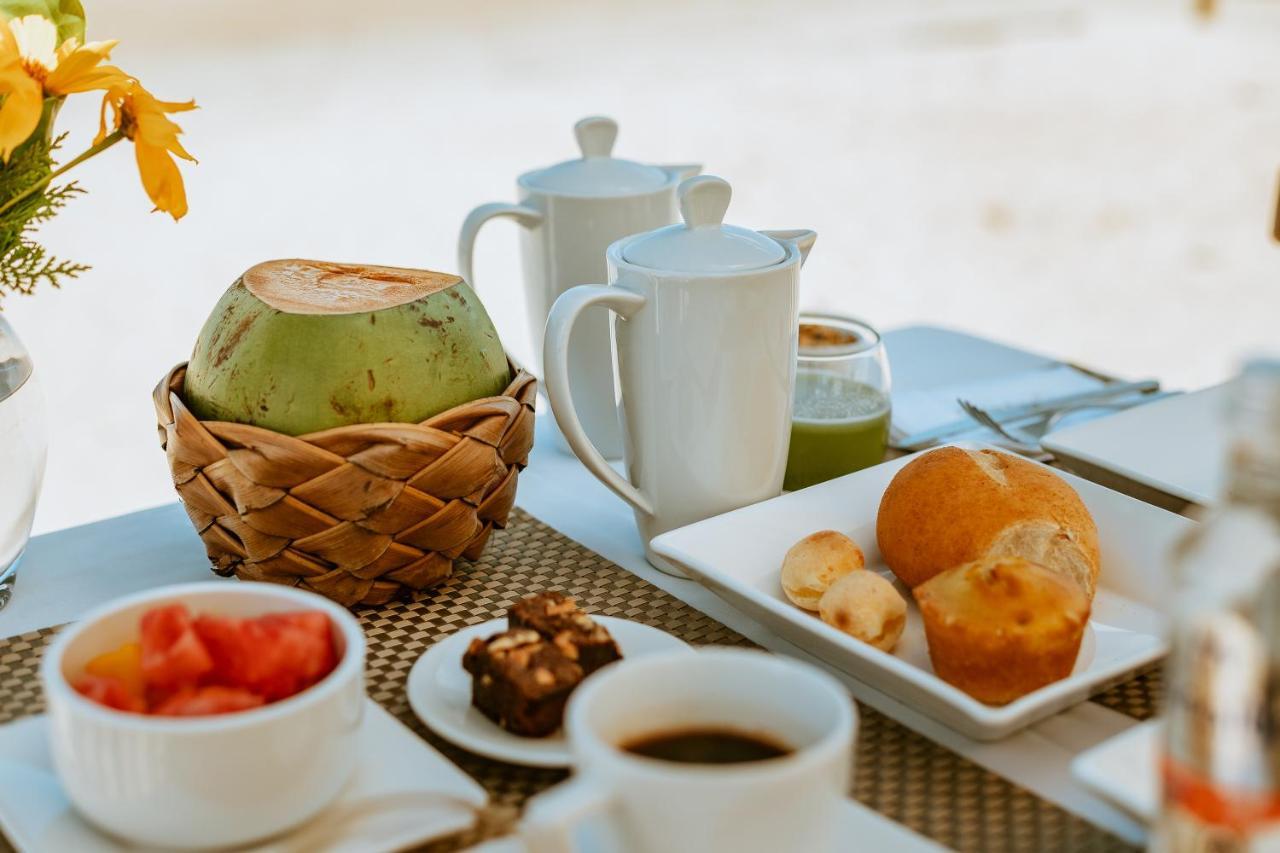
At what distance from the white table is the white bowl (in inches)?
11.6

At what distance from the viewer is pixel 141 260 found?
11.4 feet

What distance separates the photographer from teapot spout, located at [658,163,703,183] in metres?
1.15

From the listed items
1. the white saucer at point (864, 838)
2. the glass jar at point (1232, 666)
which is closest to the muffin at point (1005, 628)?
the white saucer at point (864, 838)

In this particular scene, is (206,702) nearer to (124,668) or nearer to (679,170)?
(124,668)

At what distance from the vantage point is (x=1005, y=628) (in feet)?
2.32

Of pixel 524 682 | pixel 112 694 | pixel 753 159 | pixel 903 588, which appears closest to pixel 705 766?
pixel 524 682

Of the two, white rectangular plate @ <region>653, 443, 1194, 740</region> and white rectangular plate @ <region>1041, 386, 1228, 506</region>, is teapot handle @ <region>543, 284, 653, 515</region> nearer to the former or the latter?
white rectangular plate @ <region>653, 443, 1194, 740</region>

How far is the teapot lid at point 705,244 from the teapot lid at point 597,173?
200 mm

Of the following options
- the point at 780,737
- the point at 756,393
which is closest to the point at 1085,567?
the point at 756,393

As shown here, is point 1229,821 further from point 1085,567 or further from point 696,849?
point 1085,567

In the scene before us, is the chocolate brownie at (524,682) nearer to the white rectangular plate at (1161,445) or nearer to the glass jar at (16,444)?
the glass jar at (16,444)

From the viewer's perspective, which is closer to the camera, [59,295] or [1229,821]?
[1229,821]

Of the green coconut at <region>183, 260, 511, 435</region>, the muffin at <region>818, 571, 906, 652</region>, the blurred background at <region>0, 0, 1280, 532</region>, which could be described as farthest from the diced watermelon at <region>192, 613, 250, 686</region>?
the blurred background at <region>0, 0, 1280, 532</region>

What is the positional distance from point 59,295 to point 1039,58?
4399mm
